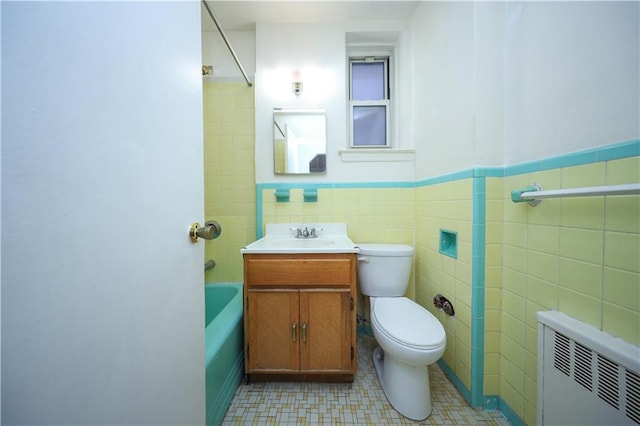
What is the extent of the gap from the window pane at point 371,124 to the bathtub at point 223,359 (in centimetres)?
161

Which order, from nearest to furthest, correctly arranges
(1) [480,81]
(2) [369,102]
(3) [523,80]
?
(3) [523,80] < (1) [480,81] < (2) [369,102]

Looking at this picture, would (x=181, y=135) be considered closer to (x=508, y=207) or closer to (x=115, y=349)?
(x=115, y=349)

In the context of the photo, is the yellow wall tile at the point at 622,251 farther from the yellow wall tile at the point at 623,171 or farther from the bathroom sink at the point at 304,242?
the bathroom sink at the point at 304,242

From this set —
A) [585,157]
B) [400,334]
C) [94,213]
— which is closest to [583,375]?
[400,334]

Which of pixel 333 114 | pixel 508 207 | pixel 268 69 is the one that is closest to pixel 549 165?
pixel 508 207

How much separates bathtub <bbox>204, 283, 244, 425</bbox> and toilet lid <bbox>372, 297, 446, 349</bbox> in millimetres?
782

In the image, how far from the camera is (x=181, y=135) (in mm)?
572

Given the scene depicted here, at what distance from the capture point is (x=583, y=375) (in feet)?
2.25

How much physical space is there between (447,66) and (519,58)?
37 cm

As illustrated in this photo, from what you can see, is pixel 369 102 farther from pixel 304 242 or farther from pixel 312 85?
pixel 304 242

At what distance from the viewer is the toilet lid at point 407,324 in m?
0.99

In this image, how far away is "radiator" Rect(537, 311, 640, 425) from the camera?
60cm

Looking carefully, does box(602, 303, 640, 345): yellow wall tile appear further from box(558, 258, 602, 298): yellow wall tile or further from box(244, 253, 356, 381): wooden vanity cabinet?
box(244, 253, 356, 381): wooden vanity cabinet

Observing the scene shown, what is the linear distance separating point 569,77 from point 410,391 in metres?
1.46
